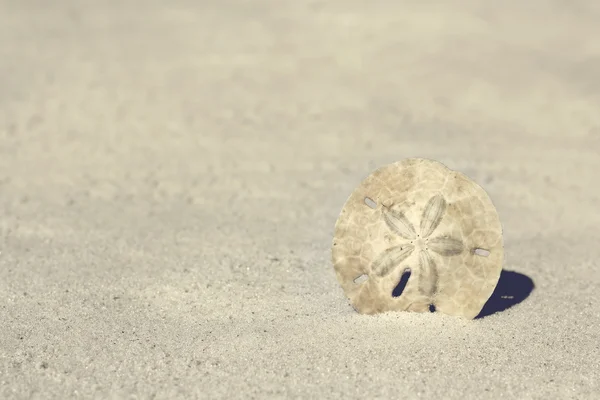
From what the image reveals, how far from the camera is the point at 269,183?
622 cm

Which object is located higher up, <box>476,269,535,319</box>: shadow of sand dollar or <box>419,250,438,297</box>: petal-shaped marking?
<box>419,250,438,297</box>: petal-shaped marking

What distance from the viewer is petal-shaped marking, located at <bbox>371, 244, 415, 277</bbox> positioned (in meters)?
3.69

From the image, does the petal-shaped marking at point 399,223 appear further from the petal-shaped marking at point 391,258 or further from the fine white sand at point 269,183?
the fine white sand at point 269,183

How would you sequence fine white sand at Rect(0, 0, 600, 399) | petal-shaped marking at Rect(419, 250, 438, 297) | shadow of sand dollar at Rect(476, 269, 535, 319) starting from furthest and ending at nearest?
shadow of sand dollar at Rect(476, 269, 535, 319) < petal-shaped marking at Rect(419, 250, 438, 297) < fine white sand at Rect(0, 0, 600, 399)

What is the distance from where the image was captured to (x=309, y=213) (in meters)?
5.69

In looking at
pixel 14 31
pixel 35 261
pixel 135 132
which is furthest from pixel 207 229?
pixel 14 31

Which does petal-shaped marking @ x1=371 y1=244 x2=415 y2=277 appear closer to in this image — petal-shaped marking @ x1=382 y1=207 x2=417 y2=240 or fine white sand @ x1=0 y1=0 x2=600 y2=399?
petal-shaped marking @ x1=382 y1=207 x2=417 y2=240

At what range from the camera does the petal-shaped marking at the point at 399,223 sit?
370 cm

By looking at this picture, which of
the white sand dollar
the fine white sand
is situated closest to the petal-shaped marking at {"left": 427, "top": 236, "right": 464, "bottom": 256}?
the white sand dollar

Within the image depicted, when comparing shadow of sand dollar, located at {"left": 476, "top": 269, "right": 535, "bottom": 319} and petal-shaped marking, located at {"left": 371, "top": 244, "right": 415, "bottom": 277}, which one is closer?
petal-shaped marking, located at {"left": 371, "top": 244, "right": 415, "bottom": 277}

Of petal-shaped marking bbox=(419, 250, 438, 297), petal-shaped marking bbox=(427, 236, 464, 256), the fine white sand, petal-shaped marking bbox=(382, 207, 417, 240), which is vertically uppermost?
petal-shaped marking bbox=(382, 207, 417, 240)

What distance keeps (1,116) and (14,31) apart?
1.64 m

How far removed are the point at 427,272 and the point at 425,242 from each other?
0.14 metres

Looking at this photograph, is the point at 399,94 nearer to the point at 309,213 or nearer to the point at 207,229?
the point at 309,213
